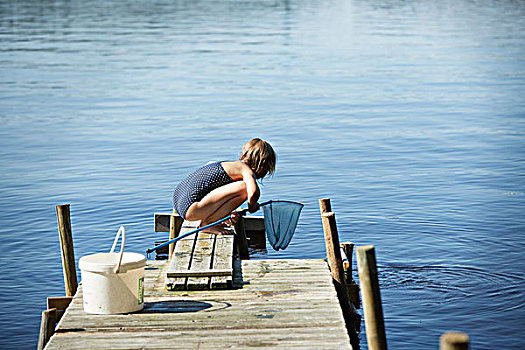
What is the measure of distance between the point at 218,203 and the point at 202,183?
0.26m

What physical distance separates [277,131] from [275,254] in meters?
8.89

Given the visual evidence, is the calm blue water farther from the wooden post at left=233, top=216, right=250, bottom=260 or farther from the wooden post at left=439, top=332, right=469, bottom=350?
the wooden post at left=439, top=332, right=469, bottom=350

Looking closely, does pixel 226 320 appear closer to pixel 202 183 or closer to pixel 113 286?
pixel 113 286

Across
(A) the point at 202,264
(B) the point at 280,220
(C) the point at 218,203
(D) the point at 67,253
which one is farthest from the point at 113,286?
(B) the point at 280,220

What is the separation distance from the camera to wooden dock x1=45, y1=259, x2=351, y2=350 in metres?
6.00

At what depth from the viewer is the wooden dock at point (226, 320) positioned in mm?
6004

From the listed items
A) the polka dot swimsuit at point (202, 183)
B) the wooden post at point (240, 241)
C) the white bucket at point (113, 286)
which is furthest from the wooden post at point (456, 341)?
the wooden post at point (240, 241)

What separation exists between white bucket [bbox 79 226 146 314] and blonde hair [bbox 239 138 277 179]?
1.87 m

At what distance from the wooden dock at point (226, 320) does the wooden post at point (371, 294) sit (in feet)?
1.11

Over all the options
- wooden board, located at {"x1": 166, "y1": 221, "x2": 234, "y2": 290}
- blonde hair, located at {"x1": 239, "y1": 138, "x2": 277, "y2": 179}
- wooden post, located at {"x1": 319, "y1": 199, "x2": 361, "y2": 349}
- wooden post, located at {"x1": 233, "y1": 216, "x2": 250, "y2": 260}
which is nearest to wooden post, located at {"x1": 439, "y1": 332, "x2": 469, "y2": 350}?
wooden board, located at {"x1": 166, "y1": 221, "x2": 234, "y2": 290}

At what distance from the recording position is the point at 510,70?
29.6 meters

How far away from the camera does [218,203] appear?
324 inches

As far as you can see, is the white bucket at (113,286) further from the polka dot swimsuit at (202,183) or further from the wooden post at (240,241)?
the wooden post at (240,241)

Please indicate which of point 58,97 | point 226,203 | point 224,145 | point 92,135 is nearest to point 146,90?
point 58,97
